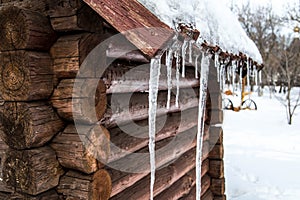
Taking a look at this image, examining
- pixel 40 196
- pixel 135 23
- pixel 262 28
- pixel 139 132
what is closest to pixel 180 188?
pixel 139 132

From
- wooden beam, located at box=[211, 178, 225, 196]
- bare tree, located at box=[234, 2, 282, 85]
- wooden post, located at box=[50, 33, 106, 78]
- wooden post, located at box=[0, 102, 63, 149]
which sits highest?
bare tree, located at box=[234, 2, 282, 85]

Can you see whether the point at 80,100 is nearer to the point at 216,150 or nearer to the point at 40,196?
the point at 40,196

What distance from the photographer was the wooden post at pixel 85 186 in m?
1.81

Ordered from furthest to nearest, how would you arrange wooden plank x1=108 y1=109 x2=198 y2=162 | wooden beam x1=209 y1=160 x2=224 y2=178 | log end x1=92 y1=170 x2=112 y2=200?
wooden beam x1=209 y1=160 x2=224 y2=178
wooden plank x1=108 y1=109 x2=198 y2=162
log end x1=92 y1=170 x2=112 y2=200

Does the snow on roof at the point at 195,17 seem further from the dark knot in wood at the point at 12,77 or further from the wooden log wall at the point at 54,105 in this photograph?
the dark knot in wood at the point at 12,77

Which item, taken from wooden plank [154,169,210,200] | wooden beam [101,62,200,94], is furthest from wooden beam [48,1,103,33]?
wooden plank [154,169,210,200]

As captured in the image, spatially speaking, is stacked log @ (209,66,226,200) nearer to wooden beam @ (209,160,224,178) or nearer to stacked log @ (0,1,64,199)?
wooden beam @ (209,160,224,178)

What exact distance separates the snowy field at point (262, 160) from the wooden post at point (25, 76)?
426 centimetres

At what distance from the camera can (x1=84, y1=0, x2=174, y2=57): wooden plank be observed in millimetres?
1501

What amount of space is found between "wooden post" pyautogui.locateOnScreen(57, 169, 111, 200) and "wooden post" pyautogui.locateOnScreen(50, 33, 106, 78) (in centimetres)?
59

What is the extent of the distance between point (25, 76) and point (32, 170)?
0.52 metres

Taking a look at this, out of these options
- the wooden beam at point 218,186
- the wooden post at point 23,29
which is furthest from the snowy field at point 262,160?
the wooden post at point 23,29

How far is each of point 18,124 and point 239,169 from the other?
5.78 meters

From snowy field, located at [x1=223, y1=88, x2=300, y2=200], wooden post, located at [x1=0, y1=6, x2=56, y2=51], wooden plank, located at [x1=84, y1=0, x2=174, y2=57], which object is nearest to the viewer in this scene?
wooden plank, located at [x1=84, y1=0, x2=174, y2=57]
